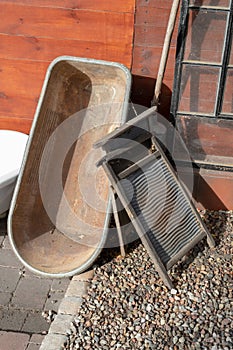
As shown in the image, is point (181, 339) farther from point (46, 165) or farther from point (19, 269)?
point (46, 165)

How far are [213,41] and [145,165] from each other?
1.01 m

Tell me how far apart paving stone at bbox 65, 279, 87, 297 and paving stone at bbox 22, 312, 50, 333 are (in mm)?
240

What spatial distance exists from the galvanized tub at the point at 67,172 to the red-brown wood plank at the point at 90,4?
416 millimetres

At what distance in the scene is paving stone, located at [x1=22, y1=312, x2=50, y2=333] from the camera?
11.6 ft

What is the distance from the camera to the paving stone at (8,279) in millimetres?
3861

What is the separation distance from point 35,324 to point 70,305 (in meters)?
0.26

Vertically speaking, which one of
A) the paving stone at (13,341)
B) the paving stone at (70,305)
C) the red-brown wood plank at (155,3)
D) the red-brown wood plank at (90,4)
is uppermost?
the red-brown wood plank at (155,3)

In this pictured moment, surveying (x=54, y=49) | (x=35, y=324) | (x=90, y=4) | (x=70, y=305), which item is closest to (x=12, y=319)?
(x=35, y=324)

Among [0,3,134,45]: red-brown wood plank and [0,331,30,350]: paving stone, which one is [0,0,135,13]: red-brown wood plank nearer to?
[0,3,134,45]: red-brown wood plank

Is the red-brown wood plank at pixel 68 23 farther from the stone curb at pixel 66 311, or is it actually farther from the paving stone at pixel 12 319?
the paving stone at pixel 12 319

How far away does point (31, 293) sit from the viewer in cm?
380

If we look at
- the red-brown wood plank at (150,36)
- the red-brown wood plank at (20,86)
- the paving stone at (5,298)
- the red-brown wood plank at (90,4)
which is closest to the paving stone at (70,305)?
the paving stone at (5,298)

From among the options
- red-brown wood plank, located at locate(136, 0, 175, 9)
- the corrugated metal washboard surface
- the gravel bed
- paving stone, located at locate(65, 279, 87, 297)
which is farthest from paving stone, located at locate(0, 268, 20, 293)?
red-brown wood plank, located at locate(136, 0, 175, 9)

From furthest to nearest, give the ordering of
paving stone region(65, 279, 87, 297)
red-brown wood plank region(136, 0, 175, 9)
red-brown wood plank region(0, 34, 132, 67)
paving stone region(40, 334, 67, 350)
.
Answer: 1. red-brown wood plank region(0, 34, 132, 67)
2. red-brown wood plank region(136, 0, 175, 9)
3. paving stone region(65, 279, 87, 297)
4. paving stone region(40, 334, 67, 350)
